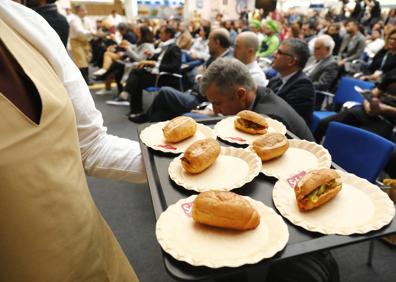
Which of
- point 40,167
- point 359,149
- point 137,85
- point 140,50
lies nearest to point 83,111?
point 40,167

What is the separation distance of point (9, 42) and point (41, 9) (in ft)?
7.68

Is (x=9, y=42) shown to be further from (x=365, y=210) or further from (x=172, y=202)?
(x=365, y=210)

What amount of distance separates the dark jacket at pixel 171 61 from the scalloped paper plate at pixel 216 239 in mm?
3791

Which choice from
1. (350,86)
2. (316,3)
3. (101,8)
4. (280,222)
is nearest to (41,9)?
(280,222)

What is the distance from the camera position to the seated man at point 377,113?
8.36 feet

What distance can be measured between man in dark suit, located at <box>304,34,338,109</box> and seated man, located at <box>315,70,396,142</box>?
865mm

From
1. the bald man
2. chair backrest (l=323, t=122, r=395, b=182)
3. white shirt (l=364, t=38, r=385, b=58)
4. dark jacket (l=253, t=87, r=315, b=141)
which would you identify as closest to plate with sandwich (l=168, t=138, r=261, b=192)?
dark jacket (l=253, t=87, r=315, b=141)

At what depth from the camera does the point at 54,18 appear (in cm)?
274

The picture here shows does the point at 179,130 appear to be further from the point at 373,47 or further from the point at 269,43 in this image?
the point at 269,43

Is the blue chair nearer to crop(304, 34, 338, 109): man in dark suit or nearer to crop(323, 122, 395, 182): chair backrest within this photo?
crop(304, 34, 338, 109): man in dark suit

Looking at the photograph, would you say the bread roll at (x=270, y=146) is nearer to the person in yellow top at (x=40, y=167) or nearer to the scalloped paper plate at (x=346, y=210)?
the scalloped paper plate at (x=346, y=210)

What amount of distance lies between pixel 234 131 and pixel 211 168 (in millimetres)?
295

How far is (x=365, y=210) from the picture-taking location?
726 mm

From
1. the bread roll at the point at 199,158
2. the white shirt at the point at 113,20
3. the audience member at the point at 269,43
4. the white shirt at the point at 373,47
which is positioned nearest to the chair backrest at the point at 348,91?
the bread roll at the point at 199,158
